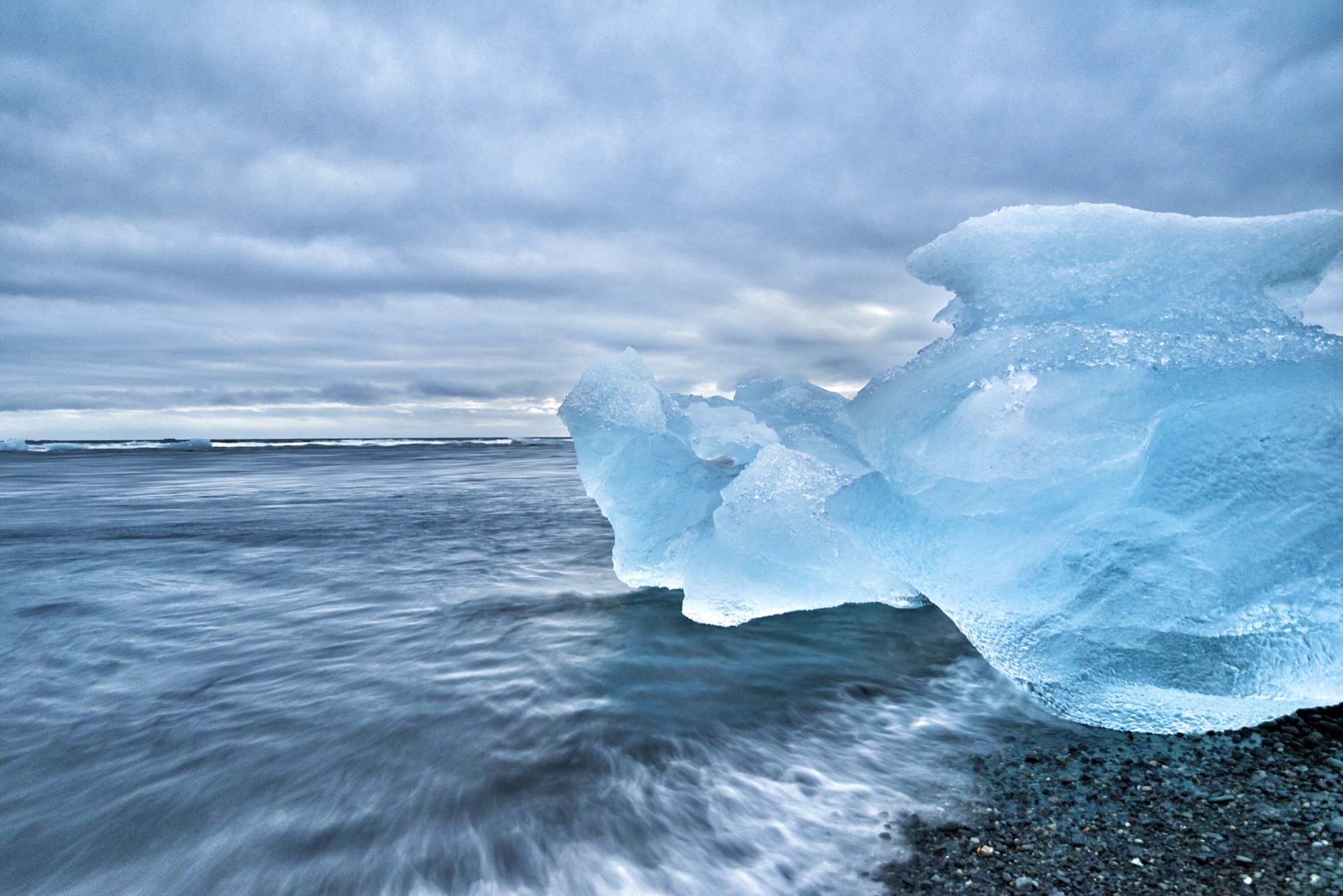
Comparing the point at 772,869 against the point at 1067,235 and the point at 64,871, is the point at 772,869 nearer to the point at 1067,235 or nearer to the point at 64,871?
the point at 64,871

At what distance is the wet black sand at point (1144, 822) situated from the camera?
1.95 metres

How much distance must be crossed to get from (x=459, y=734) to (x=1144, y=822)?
2796 mm

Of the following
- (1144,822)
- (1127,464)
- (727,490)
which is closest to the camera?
(1144,822)

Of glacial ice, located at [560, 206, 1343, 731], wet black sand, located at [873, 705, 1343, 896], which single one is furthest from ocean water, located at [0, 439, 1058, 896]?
glacial ice, located at [560, 206, 1343, 731]

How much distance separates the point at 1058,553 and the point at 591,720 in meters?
2.33

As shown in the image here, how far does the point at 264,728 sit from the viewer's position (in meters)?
3.43

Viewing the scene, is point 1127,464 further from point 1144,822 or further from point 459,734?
point 459,734

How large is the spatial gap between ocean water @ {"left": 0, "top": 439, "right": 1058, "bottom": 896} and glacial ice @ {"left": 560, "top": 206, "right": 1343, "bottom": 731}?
65 cm

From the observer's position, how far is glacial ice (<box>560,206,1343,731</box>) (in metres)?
2.68

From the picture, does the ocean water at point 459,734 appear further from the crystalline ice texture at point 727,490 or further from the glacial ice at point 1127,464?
the glacial ice at point 1127,464

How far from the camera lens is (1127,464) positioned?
2768mm

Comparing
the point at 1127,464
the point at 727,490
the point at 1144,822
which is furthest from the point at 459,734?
the point at 1127,464

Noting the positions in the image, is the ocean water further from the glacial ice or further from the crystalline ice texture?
the glacial ice

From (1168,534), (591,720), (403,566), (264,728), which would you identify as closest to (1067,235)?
(1168,534)
